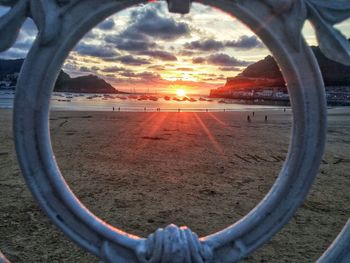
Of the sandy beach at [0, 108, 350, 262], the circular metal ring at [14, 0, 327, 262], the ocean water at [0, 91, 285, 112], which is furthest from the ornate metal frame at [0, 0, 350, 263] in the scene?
the ocean water at [0, 91, 285, 112]

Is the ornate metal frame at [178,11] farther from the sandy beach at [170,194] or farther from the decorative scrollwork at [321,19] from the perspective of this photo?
the sandy beach at [170,194]

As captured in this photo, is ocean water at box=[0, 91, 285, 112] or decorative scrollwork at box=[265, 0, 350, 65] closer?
decorative scrollwork at box=[265, 0, 350, 65]

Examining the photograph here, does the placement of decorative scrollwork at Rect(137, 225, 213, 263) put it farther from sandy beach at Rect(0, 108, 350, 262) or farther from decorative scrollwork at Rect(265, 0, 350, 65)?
sandy beach at Rect(0, 108, 350, 262)

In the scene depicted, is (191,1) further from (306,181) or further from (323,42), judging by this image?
(306,181)

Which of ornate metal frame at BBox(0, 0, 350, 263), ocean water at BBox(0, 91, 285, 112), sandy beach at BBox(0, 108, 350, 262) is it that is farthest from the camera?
ocean water at BBox(0, 91, 285, 112)

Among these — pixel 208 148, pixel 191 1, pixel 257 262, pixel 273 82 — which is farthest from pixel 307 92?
pixel 273 82

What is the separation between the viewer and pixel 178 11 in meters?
1.28

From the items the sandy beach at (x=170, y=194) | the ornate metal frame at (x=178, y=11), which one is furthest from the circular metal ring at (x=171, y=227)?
the sandy beach at (x=170, y=194)

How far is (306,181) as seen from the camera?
1.29 meters

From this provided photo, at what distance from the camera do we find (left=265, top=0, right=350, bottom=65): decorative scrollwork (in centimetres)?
120

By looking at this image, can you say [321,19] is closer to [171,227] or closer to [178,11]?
[178,11]

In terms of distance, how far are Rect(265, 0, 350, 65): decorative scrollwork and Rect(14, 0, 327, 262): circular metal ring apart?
1.1 inches

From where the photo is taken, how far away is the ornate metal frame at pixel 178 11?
3.87ft

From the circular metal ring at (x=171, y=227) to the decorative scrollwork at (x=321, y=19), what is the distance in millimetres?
28
